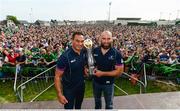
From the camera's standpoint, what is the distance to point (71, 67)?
4.57 m

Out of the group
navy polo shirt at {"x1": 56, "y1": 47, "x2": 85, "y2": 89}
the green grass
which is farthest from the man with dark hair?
the green grass

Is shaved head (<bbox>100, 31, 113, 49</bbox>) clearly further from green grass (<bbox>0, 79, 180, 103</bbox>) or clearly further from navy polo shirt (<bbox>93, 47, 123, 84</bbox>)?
green grass (<bbox>0, 79, 180, 103</bbox>)

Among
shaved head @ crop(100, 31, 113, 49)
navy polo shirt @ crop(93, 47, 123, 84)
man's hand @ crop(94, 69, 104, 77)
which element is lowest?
man's hand @ crop(94, 69, 104, 77)

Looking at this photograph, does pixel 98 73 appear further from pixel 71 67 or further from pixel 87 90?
pixel 87 90

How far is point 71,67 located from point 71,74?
126 millimetres

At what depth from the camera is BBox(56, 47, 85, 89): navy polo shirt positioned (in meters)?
4.52

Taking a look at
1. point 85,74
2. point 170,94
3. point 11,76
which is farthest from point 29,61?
point 85,74

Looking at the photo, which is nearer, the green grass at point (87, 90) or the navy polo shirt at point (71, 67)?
the navy polo shirt at point (71, 67)

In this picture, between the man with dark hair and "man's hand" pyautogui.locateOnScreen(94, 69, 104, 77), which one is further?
"man's hand" pyautogui.locateOnScreen(94, 69, 104, 77)

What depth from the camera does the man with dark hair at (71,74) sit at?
14.8 ft

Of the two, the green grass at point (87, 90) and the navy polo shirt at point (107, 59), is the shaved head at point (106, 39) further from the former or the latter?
the green grass at point (87, 90)

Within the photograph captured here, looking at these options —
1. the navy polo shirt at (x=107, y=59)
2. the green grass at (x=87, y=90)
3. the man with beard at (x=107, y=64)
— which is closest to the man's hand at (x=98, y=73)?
the man with beard at (x=107, y=64)

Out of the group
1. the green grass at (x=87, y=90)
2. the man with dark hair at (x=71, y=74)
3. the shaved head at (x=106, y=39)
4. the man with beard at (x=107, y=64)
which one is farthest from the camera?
the green grass at (x=87, y=90)

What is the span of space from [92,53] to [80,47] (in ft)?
1.06
